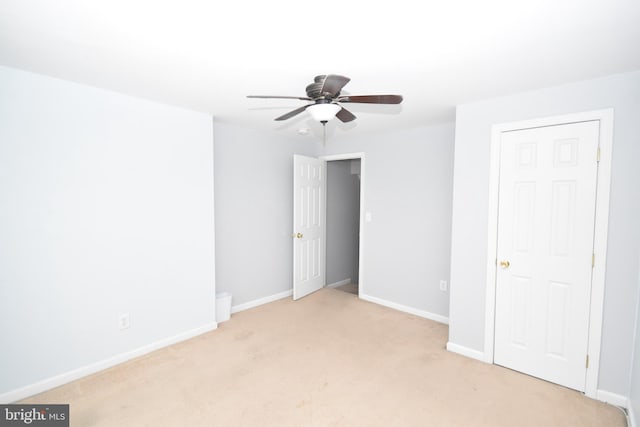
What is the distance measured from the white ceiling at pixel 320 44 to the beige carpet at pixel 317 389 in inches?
90.9

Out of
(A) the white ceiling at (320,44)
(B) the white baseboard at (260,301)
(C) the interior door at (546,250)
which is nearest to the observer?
(A) the white ceiling at (320,44)

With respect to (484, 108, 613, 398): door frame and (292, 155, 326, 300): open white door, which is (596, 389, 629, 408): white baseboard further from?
(292, 155, 326, 300): open white door

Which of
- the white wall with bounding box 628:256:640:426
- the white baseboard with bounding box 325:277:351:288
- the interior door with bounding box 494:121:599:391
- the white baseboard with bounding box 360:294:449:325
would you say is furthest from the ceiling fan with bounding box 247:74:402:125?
the white baseboard with bounding box 325:277:351:288

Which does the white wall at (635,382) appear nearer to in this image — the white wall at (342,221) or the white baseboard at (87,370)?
the white baseboard at (87,370)

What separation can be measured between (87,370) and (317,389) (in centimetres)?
186

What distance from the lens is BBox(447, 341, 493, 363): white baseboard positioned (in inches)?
111

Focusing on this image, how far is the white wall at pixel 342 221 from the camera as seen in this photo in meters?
5.20

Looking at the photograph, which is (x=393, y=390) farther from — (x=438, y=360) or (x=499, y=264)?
(x=499, y=264)

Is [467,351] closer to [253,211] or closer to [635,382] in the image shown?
[635,382]

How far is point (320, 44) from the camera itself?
5.78 ft

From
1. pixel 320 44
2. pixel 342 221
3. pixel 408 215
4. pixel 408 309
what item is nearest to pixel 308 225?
pixel 342 221

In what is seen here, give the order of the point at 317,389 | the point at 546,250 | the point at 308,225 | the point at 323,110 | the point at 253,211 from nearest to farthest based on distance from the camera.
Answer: the point at 323,110 < the point at 317,389 < the point at 546,250 < the point at 253,211 < the point at 308,225

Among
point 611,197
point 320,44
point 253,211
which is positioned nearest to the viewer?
point 320,44

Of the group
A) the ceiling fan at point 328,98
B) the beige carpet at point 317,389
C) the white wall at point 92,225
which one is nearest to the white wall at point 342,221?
the beige carpet at point 317,389
